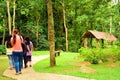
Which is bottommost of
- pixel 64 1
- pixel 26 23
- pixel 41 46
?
pixel 41 46

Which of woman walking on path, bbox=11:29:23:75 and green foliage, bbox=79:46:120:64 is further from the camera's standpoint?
green foliage, bbox=79:46:120:64

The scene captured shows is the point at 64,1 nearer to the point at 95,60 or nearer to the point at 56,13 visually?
the point at 56,13

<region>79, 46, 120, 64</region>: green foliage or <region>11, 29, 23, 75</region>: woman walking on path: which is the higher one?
<region>11, 29, 23, 75</region>: woman walking on path

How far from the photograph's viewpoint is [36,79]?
11.2m

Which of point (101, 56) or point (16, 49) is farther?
point (101, 56)

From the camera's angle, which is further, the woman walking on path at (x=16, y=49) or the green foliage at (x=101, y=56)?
the green foliage at (x=101, y=56)

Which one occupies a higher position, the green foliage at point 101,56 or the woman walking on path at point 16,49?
the woman walking on path at point 16,49

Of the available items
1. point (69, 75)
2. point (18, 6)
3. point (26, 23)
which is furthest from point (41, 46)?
point (69, 75)

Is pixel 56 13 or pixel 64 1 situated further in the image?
pixel 56 13

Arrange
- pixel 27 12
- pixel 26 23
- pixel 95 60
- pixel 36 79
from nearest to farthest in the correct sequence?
1. pixel 36 79
2. pixel 95 60
3. pixel 27 12
4. pixel 26 23

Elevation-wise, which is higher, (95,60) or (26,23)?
(26,23)

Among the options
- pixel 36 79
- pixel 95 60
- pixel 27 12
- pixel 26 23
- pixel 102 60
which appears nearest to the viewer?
pixel 36 79

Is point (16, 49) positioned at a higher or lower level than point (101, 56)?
higher

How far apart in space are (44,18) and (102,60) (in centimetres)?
2757
